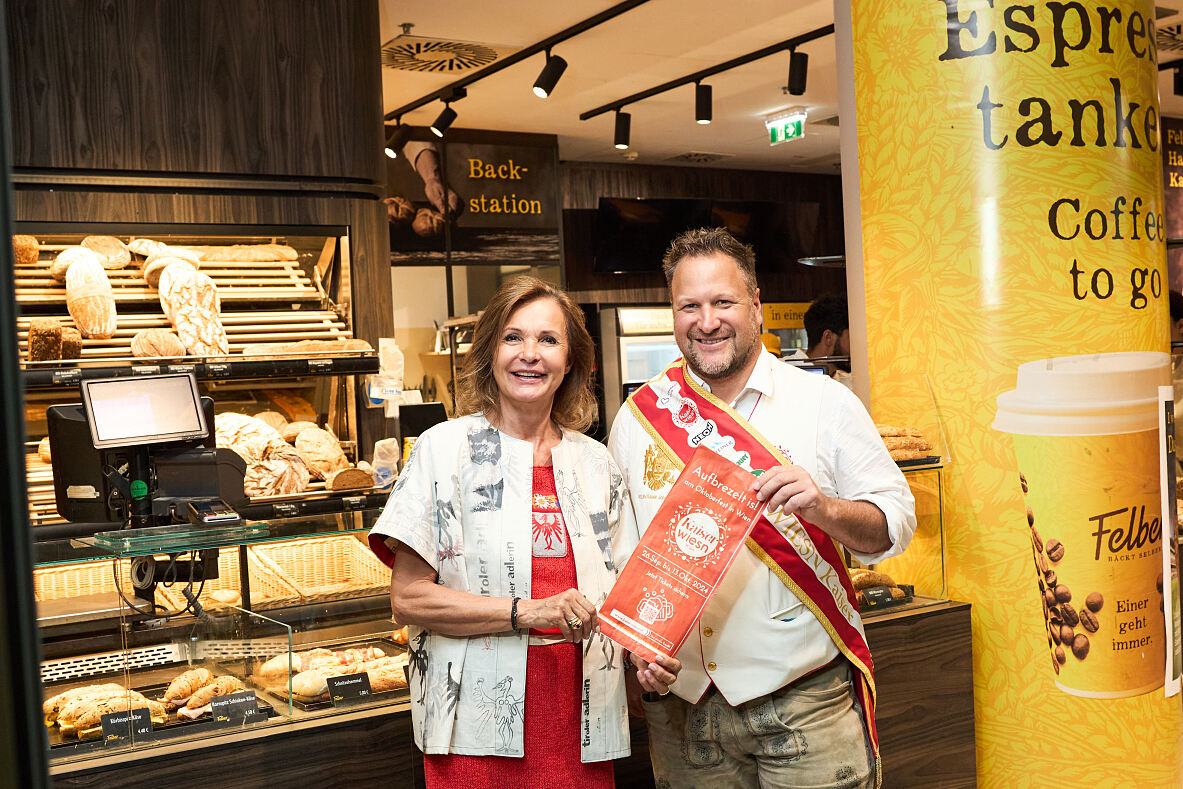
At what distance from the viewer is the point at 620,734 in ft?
5.99

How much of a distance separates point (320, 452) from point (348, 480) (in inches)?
7.9

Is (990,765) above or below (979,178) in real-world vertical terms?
below

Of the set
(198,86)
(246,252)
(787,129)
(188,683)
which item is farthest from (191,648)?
(787,129)

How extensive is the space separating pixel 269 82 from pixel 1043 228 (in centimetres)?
319

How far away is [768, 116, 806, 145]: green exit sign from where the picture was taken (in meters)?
8.23

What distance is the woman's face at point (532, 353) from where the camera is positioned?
184 cm

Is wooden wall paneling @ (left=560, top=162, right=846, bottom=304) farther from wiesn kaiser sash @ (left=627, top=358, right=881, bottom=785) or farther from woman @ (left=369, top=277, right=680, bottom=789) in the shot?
woman @ (left=369, top=277, right=680, bottom=789)

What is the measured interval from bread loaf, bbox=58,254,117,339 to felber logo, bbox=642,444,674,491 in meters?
2.72

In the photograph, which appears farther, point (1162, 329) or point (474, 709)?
point (1162, 329)

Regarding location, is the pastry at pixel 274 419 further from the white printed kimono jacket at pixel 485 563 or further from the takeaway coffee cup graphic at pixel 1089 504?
the takeaway coffee cup graphic at pixel 1089 504

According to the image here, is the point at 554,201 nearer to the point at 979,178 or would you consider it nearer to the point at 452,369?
the point at 452,369

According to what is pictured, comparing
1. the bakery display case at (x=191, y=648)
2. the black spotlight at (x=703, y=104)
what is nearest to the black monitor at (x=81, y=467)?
the bakery display case at (x=191, y=648)

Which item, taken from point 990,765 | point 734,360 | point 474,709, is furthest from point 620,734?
point 990,765

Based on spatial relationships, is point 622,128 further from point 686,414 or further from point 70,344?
point 686,414
